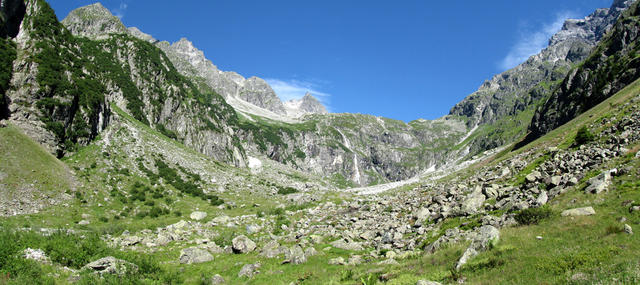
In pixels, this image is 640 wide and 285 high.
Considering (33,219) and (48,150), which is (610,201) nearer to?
(33,219)

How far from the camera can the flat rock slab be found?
52.7 ft

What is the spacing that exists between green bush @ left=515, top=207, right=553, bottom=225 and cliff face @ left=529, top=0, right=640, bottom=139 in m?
89.1

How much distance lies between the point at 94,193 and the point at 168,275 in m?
37.8

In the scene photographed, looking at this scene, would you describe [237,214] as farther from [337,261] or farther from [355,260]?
[355,260]

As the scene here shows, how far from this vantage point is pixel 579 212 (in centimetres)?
1647

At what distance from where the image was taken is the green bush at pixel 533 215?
690 inches

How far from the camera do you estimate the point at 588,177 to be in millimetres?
22109

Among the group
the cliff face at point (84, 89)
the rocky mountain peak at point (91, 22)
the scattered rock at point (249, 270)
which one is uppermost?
the rocky mountain peak at point (91, 22)

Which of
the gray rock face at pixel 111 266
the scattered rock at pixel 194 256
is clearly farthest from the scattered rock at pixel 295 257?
the gray rock face at pixel 111 266

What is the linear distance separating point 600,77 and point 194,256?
408 ft

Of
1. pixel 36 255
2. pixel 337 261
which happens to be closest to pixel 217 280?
pixel 337 261

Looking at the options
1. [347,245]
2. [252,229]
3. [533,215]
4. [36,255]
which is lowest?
[252,229]

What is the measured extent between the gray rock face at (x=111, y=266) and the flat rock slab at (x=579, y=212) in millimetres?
25580

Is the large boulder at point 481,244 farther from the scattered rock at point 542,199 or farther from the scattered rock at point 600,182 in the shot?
the scattered rock at point 600,182
